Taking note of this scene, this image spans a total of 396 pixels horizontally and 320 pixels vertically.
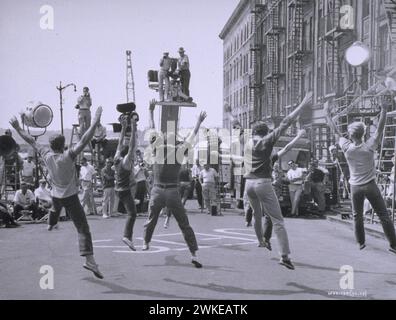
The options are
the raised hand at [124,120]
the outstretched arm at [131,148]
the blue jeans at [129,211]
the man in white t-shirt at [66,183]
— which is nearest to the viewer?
the man in white t-shirt at [66,183]

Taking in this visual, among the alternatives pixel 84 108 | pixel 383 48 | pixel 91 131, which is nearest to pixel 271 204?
pixel 91 131

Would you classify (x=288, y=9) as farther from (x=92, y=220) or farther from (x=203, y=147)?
(x=92, y=220)

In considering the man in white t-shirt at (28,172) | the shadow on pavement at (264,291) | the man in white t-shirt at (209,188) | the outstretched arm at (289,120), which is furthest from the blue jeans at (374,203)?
the man in white t-shirt at (28,172)

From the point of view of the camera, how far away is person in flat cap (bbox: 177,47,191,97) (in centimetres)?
1339

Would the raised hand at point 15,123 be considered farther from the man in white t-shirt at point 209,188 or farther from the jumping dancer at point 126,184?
the man in white t-shirt at point 209,188

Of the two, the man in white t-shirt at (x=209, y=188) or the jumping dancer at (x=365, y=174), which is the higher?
the jumping dancer at (x=365, y=174)

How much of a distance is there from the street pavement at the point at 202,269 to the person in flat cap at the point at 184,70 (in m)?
3.38

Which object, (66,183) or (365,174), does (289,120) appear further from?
(66,183)

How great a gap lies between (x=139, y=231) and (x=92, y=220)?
3392 millimetres

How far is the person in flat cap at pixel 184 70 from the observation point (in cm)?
1339

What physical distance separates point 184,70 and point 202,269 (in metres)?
7.37

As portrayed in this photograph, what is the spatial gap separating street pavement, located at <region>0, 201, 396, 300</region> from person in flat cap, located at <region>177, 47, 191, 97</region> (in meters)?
3.38

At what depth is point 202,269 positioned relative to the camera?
8.23 meters

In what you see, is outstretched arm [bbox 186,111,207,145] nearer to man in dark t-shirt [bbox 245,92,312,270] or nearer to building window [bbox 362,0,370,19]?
man in dark t-shirt [bbox 245,92,312,270]
